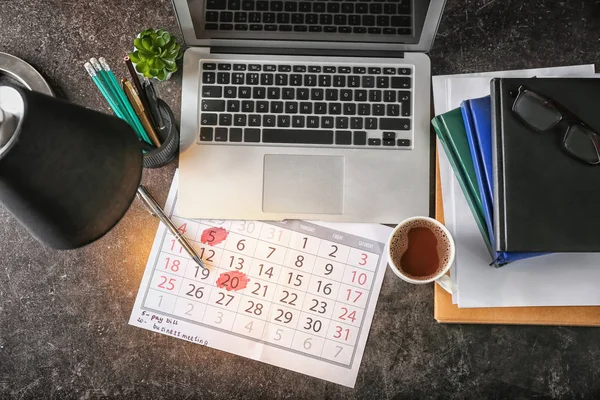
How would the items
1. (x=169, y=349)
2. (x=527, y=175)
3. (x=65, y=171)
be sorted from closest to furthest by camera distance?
1. (x=65, y=171)
2. (x=527, y=175)
3. (x=169, y=349)

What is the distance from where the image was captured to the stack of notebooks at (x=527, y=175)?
2.41 ft

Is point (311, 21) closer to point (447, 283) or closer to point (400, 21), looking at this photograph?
point (400, 21)

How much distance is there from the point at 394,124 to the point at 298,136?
15 centimetres

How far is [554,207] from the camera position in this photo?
2.43 ft

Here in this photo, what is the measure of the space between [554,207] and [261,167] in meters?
0.41

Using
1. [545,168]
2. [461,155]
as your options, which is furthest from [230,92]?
[545,168]

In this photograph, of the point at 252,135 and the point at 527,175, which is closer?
the point at 527,175

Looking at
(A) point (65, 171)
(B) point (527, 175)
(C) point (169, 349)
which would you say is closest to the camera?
(A) point (65, 171)

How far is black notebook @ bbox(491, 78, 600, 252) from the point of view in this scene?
735 millimetres

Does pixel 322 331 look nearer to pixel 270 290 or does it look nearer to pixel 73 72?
pixel 270 290

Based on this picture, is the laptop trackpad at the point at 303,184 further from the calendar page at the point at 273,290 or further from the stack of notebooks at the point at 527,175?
the stack of notebooks at the point at 527,175

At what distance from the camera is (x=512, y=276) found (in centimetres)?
82

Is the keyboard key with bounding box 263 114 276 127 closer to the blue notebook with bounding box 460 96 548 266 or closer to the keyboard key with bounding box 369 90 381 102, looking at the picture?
the keyboard key with bounding box 369 90 381 102

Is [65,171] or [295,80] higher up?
[65,171]
